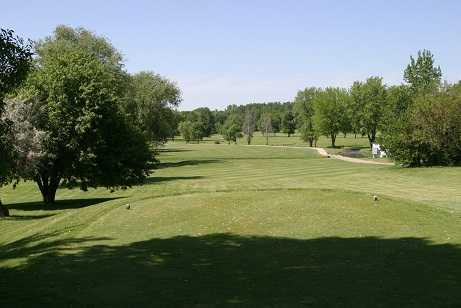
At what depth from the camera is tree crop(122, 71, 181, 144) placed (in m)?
77.1

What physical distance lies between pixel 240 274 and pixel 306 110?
146 m

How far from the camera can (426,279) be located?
1118 cm

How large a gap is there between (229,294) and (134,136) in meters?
26.5

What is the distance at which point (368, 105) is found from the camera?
11119 cm

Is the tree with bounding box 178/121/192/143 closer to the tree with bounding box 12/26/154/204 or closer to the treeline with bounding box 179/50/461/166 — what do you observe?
the treeline with bounding box 179/50/461/166

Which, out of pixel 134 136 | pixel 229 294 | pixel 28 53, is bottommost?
pixel 229 294

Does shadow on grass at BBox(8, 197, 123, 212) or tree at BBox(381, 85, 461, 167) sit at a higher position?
tree at BBox(381, 85, 461, 167)

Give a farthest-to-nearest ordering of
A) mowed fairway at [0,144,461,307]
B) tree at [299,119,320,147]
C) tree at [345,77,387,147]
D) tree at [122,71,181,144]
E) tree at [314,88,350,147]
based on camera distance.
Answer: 1. tree at [299,119,320,147]
2. tree at [314,88,350,147]
3. tree at [345,77,387,147]
4. tree at [122,71,181,144]
5. mowed fairway at [0,144,461,307]

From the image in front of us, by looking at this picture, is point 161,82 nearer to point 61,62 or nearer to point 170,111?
point 170,111

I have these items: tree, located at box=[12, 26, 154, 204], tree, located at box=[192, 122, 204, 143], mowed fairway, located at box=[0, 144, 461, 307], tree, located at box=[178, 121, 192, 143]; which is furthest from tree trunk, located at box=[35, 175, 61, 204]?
tree, located at box=[178, 121, 192, 143]

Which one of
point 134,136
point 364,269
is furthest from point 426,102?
point 364,269

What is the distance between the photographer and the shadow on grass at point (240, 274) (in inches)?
401

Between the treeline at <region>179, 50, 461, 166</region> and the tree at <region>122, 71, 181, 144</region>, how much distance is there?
1444 cm

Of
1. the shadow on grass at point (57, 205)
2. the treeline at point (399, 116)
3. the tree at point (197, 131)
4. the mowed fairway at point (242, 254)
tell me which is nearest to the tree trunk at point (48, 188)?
the shadow on grass at point (57, 205)
